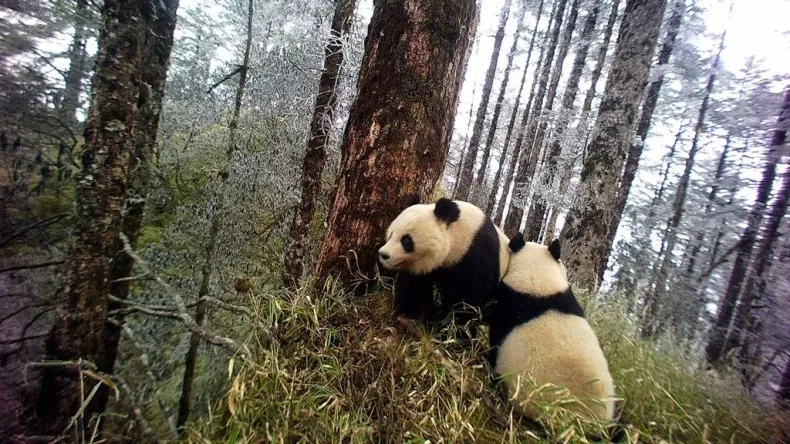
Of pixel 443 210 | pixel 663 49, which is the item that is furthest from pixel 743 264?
pixel 443 210

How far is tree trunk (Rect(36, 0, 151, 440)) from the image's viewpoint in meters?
2.71

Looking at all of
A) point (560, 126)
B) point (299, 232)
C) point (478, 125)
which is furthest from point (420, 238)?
point (478, 125)

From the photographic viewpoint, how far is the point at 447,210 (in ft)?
8.13

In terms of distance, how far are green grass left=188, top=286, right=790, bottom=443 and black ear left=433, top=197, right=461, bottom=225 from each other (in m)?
0.70

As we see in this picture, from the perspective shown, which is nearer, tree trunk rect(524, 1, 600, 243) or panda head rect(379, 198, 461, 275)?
panda head rect(379, 198, 461, 275)

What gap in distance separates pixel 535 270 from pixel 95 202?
11.1ft

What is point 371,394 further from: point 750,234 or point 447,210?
point 750,234

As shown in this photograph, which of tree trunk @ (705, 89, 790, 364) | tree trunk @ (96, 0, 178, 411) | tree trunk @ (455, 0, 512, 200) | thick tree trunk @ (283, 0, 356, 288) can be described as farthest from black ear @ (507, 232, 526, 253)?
tree trunk @ (455, 0, 512, 200)

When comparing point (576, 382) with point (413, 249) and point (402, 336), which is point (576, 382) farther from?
point (413, 249)

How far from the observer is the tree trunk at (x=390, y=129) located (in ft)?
8.58

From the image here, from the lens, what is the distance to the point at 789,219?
674 centimetres

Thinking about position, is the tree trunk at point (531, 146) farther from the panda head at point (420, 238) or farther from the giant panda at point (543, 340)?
the panda head at point (420, 238)

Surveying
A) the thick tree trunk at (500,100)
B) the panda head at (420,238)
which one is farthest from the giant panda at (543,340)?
the thick tree trunk at (500,100)

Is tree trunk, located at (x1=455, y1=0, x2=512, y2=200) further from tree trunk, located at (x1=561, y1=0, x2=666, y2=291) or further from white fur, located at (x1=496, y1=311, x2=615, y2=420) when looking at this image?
white fur, located at (x1=496, y1=311, x2=615, y2=420)
